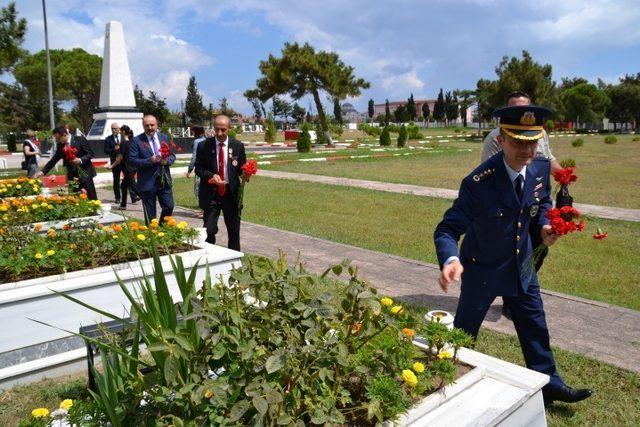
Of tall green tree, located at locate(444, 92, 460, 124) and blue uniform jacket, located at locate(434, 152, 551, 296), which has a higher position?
tall green tree, located at locate(444, 92, 460, 124)

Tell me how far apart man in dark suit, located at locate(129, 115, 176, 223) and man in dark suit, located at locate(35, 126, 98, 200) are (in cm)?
203

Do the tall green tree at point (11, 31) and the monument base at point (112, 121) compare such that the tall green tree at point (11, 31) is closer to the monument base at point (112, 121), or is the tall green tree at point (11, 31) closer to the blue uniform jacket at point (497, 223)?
the monument base at point (112, 121)

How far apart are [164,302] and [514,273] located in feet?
6.34

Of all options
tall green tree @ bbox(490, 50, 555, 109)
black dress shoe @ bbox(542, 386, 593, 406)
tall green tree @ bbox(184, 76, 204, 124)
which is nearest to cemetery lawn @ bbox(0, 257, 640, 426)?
black dress shoe @ bbox(542, 386, 593, 406)

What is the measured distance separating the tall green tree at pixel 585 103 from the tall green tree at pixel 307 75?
1513 inches

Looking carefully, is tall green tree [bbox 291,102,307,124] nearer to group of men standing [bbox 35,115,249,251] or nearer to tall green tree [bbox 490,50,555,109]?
tall green tree [bbox 490,50,555,109]

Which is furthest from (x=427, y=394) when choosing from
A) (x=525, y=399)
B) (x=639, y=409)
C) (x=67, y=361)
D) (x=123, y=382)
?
(x=67, y=361)

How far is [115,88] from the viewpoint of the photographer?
21.8 meters

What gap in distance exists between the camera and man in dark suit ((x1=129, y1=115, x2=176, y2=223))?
6641 mm

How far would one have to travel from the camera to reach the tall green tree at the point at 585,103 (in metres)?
61.1

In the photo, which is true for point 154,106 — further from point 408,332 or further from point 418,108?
point 418,108

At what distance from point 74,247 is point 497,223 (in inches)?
135

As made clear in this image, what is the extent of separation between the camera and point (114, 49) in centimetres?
2136

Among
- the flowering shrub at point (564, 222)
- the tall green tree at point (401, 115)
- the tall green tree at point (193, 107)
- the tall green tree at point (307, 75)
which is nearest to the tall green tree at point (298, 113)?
the tall green tree at point (401, 115)
